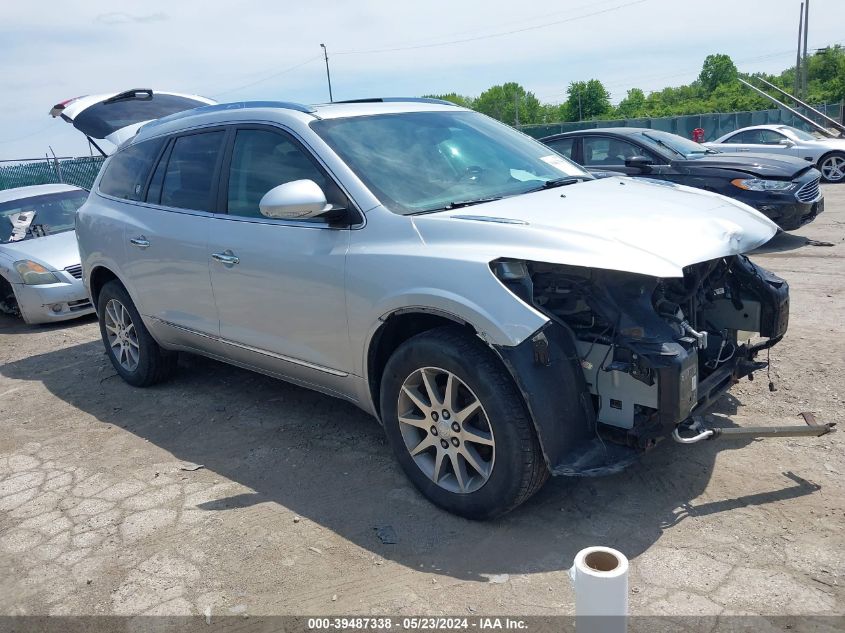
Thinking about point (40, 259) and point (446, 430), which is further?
point (40, 259)

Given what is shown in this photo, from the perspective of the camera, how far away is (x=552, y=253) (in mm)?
2996

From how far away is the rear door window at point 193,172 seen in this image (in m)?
4.52

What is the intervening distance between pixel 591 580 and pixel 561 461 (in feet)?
3.36

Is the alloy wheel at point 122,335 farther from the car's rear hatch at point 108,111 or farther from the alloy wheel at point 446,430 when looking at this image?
the alloy wheel at point 446,430

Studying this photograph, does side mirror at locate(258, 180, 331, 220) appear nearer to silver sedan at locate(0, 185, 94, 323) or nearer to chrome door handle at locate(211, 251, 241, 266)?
chrome door handle at locate(211, 251, 241, 266)

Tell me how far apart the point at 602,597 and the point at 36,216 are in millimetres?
9080

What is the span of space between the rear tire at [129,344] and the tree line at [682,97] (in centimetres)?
3652

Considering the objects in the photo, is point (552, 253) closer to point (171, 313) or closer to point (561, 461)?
point (561, 461)

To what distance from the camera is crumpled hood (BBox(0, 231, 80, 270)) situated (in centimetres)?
812

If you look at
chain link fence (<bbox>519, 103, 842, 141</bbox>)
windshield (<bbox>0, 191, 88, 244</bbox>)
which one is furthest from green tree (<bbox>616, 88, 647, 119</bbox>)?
windshield (<bbox>0, 191, 88, 244</bbox>)

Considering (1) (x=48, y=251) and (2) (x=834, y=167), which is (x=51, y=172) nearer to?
(1) (x=48, y=251)

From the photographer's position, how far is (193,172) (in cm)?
472

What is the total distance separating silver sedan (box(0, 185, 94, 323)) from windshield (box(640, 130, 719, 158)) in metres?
7.38

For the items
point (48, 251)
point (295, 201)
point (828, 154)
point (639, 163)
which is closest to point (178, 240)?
point (295, 201)
